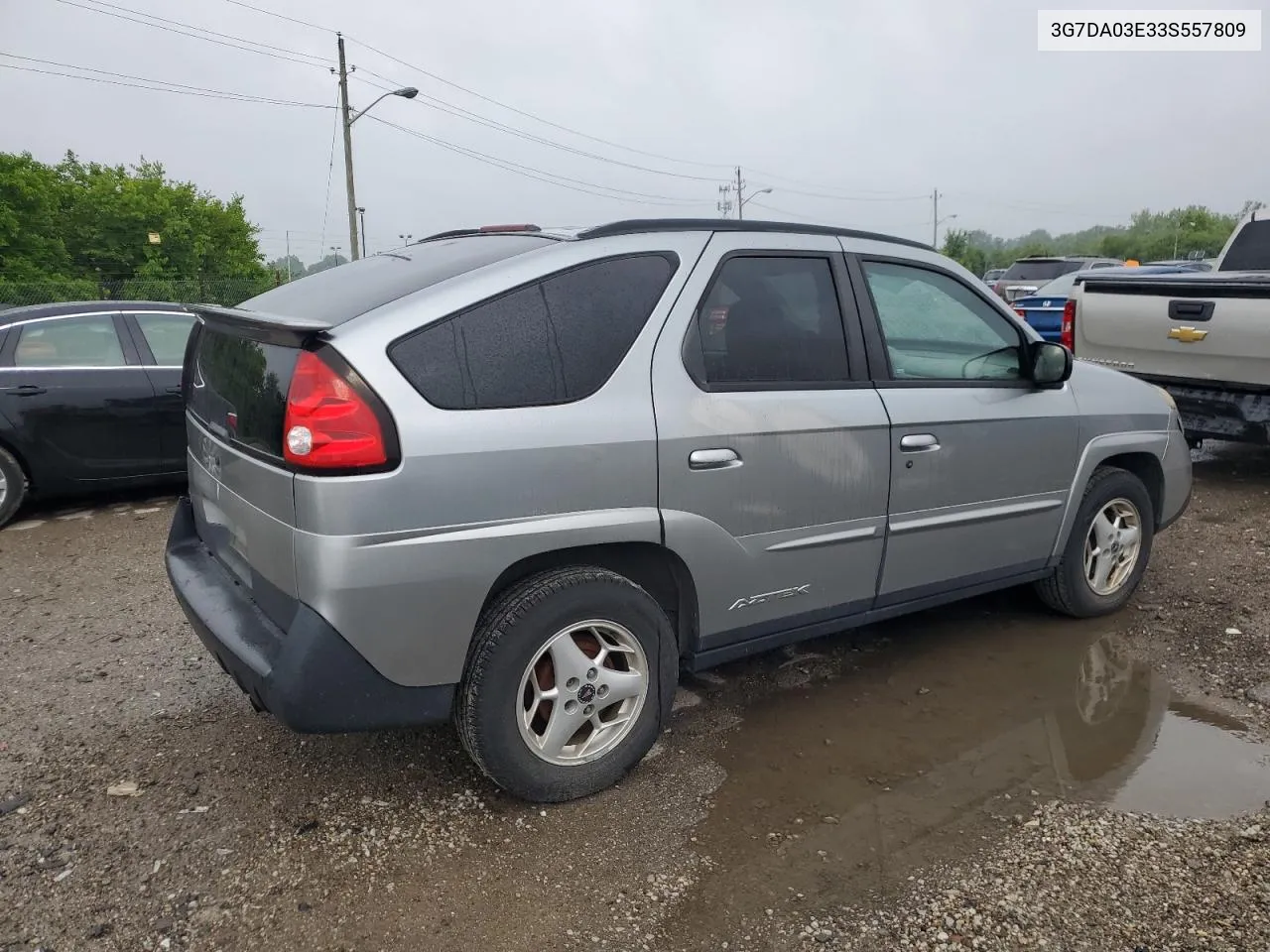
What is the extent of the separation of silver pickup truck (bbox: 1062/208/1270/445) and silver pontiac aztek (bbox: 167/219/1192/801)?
3295mm

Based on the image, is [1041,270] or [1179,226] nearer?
[1041,270]

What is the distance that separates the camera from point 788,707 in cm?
367

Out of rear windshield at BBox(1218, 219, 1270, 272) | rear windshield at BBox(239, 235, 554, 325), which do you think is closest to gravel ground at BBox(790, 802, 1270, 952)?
rear windshield at BBox(239, 235, 554, 325)

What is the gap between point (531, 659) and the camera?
2.76 metres

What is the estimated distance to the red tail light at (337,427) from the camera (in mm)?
2449

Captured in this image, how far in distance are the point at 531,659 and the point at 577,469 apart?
1.90 ft

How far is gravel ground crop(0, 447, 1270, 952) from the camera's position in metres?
2.43

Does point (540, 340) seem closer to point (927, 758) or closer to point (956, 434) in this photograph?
point (956, 434)

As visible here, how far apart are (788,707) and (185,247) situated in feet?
156

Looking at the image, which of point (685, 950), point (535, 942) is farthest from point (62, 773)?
point (685, 950)

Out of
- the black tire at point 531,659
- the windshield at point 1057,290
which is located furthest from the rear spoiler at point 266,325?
the windshield at point 1057,290

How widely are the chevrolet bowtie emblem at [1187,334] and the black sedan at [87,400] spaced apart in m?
7.04

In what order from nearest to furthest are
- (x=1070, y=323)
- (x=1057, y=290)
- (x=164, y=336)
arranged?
(x=164, y=336)
(x=1070, y=323)
(x=1057, y=290)

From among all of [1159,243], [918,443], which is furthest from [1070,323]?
[1159,243]
